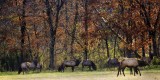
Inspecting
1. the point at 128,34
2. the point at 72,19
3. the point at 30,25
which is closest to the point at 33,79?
the point at 128,34

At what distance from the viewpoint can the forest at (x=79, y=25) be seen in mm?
44812

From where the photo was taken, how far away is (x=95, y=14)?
54.5 metres

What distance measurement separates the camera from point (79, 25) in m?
63.2

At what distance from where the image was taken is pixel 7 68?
51.4 m

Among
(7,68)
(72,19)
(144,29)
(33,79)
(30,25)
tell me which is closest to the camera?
(33,79)

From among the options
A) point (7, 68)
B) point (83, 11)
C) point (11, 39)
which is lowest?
point (7, 68)

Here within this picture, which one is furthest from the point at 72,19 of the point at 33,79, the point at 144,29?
the point at 33,79

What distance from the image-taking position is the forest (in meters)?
44.8

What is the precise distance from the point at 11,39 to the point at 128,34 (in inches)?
670

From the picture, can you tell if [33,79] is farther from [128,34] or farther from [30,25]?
[30,25]

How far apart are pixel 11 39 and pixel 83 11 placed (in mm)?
12028

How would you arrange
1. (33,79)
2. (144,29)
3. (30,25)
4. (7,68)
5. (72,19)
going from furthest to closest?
A: (72,19)
(30,25)
(7,68)
(144,29)
(33,79)

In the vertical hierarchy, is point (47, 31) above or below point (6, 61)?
above

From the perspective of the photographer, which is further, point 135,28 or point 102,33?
point 102,33
